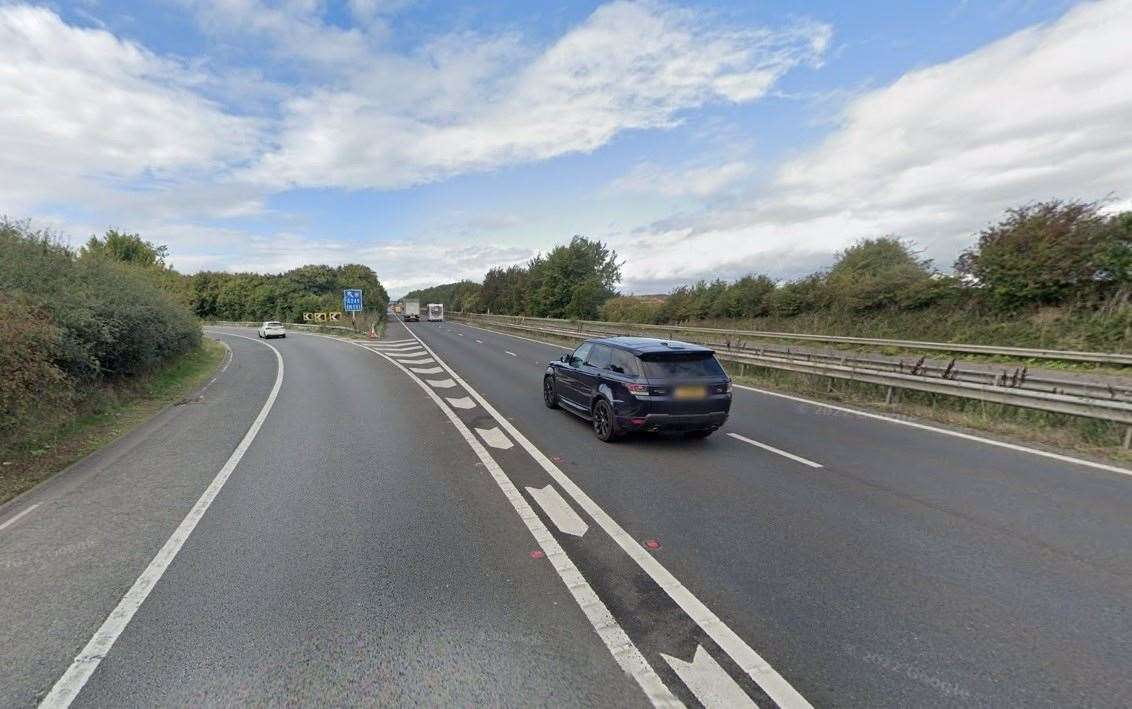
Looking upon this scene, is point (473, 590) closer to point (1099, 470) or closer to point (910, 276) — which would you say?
point (1099, 470)

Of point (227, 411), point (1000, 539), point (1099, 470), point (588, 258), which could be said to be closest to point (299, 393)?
point (227, 411)

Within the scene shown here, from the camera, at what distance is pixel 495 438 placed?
25.9 ft

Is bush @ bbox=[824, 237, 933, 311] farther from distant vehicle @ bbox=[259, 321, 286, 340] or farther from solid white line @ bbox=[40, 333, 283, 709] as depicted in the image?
distant vehicle @ bbox=[259, 321, 286, 340]

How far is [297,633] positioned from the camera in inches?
121

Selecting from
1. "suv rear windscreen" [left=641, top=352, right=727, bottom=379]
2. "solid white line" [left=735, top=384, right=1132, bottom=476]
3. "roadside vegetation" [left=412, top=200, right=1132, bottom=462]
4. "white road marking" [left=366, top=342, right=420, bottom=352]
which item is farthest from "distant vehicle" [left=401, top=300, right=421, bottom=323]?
"suv rear windscreen" [left=641, top=352, right=727, bottom=379]

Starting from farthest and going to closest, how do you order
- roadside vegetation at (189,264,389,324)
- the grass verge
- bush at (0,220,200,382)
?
1. roadside vegetation at (189,264,389,324)
2. bush at (0,220,200,382)
3. the grass verge

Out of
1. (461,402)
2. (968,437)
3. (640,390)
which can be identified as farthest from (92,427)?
(968,437)

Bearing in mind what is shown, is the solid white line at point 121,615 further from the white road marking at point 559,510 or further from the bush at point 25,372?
the white road marking at point 559,510

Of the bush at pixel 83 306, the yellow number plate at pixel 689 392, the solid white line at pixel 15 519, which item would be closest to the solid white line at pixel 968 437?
the yellow number plate at pixel 689 392

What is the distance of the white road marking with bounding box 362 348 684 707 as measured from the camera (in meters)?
2.63

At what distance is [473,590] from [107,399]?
10.5 meters

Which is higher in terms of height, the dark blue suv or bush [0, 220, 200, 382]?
bush [0, 220, 200, 382]

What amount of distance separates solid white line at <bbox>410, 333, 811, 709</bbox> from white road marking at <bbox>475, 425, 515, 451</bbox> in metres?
1.77

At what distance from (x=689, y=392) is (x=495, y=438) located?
305 cm
